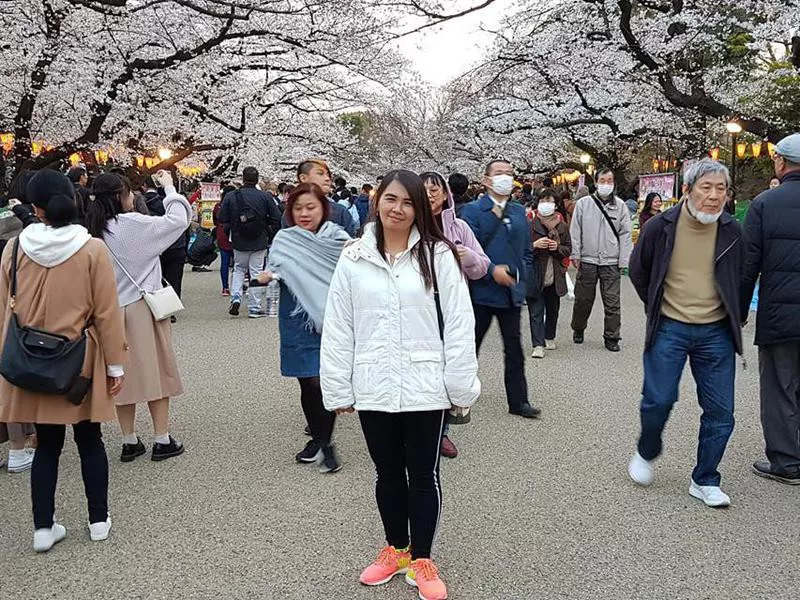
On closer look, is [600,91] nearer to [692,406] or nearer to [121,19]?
[121,19]

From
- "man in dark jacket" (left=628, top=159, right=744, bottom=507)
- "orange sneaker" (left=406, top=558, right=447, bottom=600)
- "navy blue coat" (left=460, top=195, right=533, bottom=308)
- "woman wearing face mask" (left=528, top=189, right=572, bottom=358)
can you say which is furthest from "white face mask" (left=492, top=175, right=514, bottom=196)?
"orange sneaker" (left=406, top=558, right=447, bottom=600)

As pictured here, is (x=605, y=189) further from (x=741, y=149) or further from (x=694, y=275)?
(x=741, y=149)

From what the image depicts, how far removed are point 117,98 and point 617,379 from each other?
45.7ft

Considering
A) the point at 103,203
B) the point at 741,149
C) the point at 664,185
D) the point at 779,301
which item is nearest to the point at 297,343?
the point at 103,203

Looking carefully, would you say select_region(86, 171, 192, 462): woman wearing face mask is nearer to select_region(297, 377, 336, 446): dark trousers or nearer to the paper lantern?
select_region(297, 377, 336, 446): dark trousers

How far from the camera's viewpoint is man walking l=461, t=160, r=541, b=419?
204 inches

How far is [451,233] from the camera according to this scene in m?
4.78

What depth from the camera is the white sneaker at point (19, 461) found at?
171 inches

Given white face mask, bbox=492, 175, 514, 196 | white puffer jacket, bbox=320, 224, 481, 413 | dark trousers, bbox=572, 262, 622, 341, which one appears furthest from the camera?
dark trousers, bbox=572, 262, 622, 341

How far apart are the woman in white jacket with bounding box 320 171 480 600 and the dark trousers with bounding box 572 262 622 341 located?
17.1ft

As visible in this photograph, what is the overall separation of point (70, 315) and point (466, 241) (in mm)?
2561

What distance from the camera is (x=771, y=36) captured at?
14.0 metres

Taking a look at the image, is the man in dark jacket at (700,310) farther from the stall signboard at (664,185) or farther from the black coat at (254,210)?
the stall signboard at (664,185)

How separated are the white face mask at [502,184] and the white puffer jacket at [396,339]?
97.8 inches
